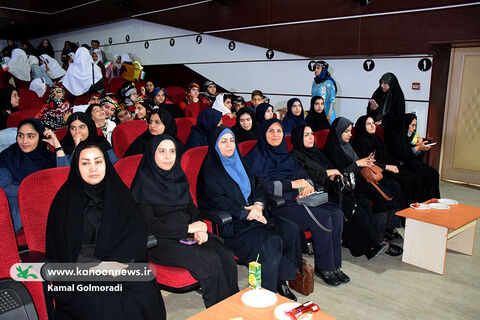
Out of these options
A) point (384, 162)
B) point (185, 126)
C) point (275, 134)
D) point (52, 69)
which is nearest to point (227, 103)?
point (185, 126)

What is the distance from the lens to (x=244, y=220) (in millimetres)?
2643

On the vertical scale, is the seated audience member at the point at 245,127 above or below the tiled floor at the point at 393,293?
above

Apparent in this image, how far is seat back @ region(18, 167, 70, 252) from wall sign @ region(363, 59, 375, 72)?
5.19 metres

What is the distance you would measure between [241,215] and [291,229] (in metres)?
0.38

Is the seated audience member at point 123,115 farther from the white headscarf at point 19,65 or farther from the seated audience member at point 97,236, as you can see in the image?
the white headscarf at point 19,65

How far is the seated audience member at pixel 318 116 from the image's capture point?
506 centimetres

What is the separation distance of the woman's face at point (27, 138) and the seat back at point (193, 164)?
3.51 feet

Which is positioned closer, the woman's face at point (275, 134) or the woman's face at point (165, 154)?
the woman's face at point (165, 154)

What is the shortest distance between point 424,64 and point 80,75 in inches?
214

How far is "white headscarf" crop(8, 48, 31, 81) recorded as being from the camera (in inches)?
328

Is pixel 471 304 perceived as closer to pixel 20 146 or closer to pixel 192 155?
pixel 192 155

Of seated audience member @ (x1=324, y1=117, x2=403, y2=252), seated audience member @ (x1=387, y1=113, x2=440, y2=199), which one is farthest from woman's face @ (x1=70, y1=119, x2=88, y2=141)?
seated audience member @ (x1=387, y1=113, x2=440, y2=199)

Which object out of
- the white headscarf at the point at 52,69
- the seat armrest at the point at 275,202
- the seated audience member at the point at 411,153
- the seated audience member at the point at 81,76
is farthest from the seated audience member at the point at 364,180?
the white headscarf at the point at 52,69

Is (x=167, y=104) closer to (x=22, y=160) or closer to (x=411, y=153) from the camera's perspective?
(x=22, y=160)
